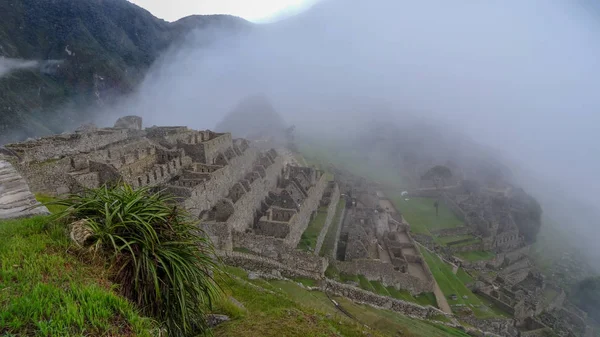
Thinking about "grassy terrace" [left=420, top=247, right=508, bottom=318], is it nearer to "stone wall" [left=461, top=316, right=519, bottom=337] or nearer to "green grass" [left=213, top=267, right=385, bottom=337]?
"stone wall" [left=461, top=316, right=519, bottom=337]

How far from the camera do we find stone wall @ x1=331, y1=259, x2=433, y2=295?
89.4ft

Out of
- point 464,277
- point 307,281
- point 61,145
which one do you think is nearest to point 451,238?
point 464,277

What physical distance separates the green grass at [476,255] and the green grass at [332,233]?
56.7 feet

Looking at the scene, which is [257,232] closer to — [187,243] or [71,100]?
[187,243]

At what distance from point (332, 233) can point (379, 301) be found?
34.4 ft

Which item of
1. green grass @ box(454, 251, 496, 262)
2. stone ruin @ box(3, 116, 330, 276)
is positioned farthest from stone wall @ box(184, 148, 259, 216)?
green grass @ box(454, 251, 496, 262)

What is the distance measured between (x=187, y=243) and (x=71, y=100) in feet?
321

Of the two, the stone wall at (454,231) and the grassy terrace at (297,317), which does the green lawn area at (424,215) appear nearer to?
the stone wall at (454,231)

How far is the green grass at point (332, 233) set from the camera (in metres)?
30.0

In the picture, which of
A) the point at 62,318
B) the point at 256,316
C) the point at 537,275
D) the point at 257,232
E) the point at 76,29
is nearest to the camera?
the point at 62,318

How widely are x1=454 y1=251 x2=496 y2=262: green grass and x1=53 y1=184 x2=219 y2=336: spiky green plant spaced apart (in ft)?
152

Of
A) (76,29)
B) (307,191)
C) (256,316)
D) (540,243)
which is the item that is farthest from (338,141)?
(256,316)

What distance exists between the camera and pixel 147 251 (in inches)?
269

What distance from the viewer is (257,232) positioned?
2617cm
